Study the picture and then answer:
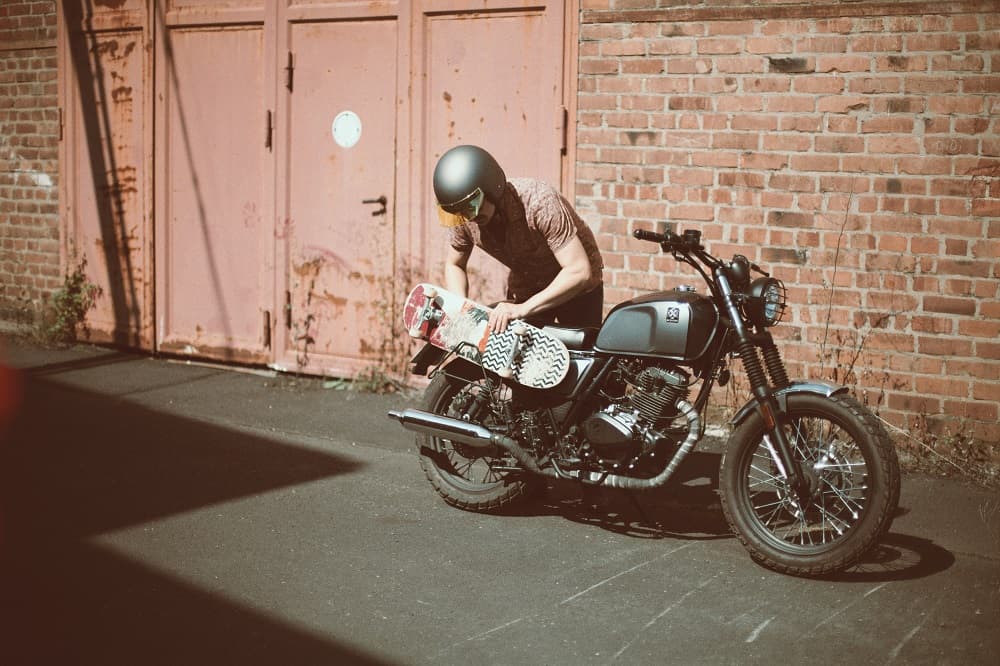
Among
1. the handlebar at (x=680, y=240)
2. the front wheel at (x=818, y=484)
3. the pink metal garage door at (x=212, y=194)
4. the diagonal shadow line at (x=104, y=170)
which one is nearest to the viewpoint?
the front wheel at (x=818, y=484)

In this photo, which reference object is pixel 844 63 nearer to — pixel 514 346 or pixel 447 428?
pixel 514 346

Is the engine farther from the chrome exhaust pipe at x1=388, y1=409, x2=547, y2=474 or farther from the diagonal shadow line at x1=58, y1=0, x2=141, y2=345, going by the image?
the diagonal shadow line at x1=58, y1=0, x2=141, y2=345

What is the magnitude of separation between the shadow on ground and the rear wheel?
0.79 meters

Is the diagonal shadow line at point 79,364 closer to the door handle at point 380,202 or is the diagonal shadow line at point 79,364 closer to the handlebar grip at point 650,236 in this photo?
the door handle at point 380,202

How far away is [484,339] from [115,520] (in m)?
1.79

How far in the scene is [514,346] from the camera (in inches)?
196

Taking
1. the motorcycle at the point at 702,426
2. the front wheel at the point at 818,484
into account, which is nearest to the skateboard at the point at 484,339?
the motorcycle at the point at 702,426

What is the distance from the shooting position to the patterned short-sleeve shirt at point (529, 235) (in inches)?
199

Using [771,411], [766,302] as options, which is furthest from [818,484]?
[766,302]

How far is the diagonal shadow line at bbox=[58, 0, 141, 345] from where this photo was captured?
9281mm

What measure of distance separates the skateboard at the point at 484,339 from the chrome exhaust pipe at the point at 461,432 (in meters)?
0.27

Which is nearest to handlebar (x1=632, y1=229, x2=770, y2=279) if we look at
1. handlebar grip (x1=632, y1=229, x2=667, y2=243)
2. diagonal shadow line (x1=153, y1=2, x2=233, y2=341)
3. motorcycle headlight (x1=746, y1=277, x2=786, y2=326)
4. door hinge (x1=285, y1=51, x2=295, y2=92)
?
handlebar grip (x1=632, y1=229, x2=667, y2=243)

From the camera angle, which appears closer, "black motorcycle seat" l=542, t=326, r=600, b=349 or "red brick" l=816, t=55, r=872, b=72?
"black motorcycle seat" l=542, t=326, r=600, b=349

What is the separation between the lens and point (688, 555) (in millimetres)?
4875
